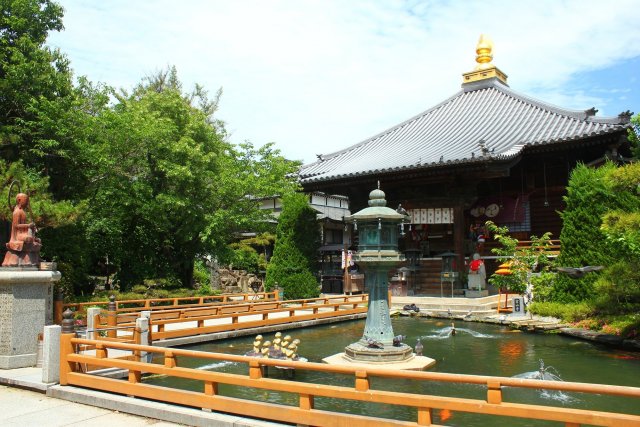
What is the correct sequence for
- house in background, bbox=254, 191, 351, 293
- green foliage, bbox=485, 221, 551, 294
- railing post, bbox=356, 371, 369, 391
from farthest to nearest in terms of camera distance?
1. house in background, bbox=254, 191, 351, 293
2. green foliage, bbox=485, 221, 551, 294
3. railing post, bbox=356, 371, 369, 391

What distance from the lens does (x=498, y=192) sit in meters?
25.9

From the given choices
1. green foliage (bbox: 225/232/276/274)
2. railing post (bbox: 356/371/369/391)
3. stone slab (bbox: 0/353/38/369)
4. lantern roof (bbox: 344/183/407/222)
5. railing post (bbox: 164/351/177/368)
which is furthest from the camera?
green foliage (bbox: 225/232/276/274)

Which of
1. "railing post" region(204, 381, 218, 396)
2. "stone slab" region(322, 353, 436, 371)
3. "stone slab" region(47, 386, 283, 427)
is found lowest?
"stone slab" region(322, 353, 436, 371)

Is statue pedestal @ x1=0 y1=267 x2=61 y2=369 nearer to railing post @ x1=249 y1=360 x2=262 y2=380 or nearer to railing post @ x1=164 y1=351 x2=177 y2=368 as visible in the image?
railing post @ x1=164 y1=351 x2=177 y2=368

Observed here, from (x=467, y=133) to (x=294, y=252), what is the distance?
38.4 feet

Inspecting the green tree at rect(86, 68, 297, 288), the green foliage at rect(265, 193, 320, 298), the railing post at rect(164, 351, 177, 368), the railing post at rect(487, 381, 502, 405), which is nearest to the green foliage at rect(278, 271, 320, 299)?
the green foliage at rect(265, 193, 320, 298)

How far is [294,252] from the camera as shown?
2438 cm

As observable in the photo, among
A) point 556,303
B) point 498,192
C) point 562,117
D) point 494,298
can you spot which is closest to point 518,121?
point 562,117

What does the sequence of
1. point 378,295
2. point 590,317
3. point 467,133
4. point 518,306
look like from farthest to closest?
point 467,133, point 518,306, point 590,317, point 378,295

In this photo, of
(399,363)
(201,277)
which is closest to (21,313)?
(399,363)

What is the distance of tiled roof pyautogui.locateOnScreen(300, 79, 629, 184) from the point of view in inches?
877

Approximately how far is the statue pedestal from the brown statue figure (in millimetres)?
176

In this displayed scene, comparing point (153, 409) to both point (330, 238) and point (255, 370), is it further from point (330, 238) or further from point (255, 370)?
point (330, 238)

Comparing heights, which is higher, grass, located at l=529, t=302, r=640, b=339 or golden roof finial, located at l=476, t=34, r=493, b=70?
golden roof finial, located at l=476, t=34, r=493, b=70
